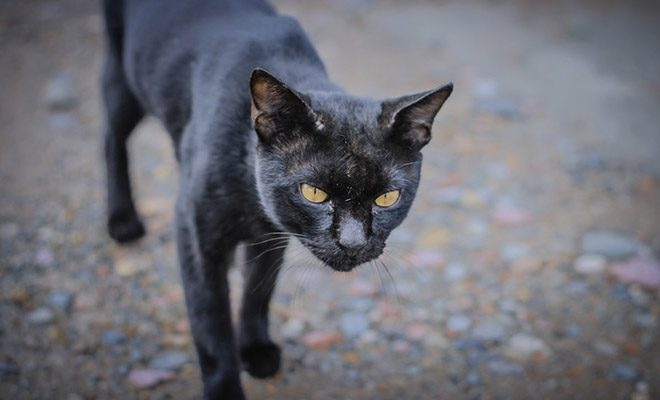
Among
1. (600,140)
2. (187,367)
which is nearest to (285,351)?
(187,367)

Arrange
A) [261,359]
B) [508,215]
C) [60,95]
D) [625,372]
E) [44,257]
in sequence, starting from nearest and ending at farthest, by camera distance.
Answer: [261,359]
[625,372]
[44,257]
[508,215]
[60,95]

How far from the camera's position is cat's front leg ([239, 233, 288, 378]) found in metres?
2.24

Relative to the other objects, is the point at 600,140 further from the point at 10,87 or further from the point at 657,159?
the point at 10,87

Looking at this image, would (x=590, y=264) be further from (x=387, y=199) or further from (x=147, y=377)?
(x=147, y=377)

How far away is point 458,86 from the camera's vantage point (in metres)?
4.39

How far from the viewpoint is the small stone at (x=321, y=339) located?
243 cm

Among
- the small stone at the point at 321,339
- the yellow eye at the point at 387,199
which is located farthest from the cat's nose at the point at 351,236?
the small stone at the point at 321,339

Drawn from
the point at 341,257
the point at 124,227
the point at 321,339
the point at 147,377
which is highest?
the point at 341,257

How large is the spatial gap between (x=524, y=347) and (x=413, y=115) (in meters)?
1.31

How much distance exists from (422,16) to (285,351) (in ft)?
12.7

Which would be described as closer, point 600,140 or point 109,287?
point 109,287

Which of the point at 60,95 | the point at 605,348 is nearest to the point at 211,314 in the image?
the point at 605,348

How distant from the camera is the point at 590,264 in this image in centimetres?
290

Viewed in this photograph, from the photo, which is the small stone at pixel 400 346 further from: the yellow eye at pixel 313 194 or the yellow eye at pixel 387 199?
the yellow eye at pixel 313 194
